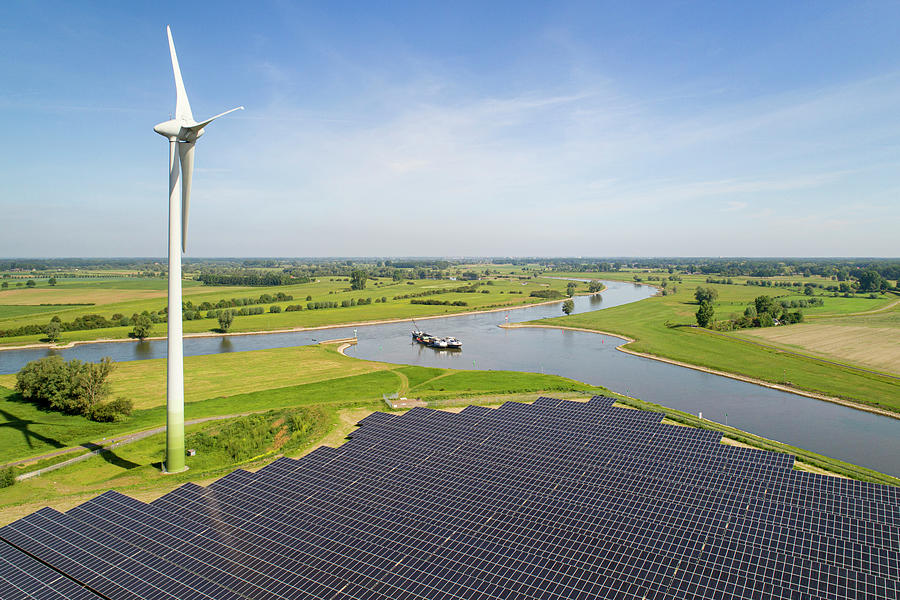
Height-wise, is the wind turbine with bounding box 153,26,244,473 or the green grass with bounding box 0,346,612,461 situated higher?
the wind turbine with bounding box 153,26,244,473

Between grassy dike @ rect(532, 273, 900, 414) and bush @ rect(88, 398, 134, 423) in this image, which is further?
grassy dike @ rect(532, 273, 900, 414)

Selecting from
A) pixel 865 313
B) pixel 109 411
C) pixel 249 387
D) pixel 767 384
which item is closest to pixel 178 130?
pixel 109 411

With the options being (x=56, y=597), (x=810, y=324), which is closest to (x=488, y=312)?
(x=810, y=324)

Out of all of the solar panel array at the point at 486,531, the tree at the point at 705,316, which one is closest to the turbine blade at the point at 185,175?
the solar panel array at the point at 486,531

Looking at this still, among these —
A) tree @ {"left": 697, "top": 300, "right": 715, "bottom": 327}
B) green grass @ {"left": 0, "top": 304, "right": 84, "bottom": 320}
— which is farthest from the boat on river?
green grass @ {"left": 0, "top": 304, "right": 84, "bottom": 320}

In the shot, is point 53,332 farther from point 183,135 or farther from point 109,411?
point 183,135

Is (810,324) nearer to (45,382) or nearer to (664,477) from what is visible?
(664,477)

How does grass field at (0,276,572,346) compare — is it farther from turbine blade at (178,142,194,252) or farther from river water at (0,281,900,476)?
turbine blade at (178,142,194,252)
